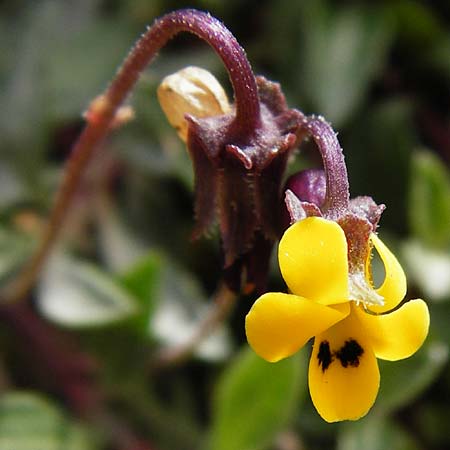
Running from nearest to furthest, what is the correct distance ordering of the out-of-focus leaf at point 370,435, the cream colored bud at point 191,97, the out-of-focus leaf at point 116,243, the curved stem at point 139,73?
the curved stem at point 139,73 < the cream colored bud at point 191,97 < the out-of-focus leaf at point 370,435 < the out-of-focus leaf at point 116,243

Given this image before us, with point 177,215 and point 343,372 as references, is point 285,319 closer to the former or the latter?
point 343,372

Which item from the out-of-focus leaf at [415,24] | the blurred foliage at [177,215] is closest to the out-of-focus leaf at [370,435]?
the blurred foliage at [177,215]

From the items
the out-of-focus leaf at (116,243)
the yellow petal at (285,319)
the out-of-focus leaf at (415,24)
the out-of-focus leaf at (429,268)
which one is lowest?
the out-of-focus leaf at (116,243)

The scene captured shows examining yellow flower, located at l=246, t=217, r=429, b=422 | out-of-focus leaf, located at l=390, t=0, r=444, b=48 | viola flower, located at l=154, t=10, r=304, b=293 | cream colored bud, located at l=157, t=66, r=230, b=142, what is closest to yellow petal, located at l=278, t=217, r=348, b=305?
yellow flower, located at l=246, t=217, r=429, b=422

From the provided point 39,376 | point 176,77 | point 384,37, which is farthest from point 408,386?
point 384,37

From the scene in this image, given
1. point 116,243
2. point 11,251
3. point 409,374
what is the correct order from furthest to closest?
point 116,243, point 11,251, point 409,374

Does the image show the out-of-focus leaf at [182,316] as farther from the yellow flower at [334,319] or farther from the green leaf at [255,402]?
the yellow flower at [334,319]

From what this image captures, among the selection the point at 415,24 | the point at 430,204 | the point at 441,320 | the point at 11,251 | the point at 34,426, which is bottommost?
the point at 34,426

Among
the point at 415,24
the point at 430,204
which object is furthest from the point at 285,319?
the point at 415,24
